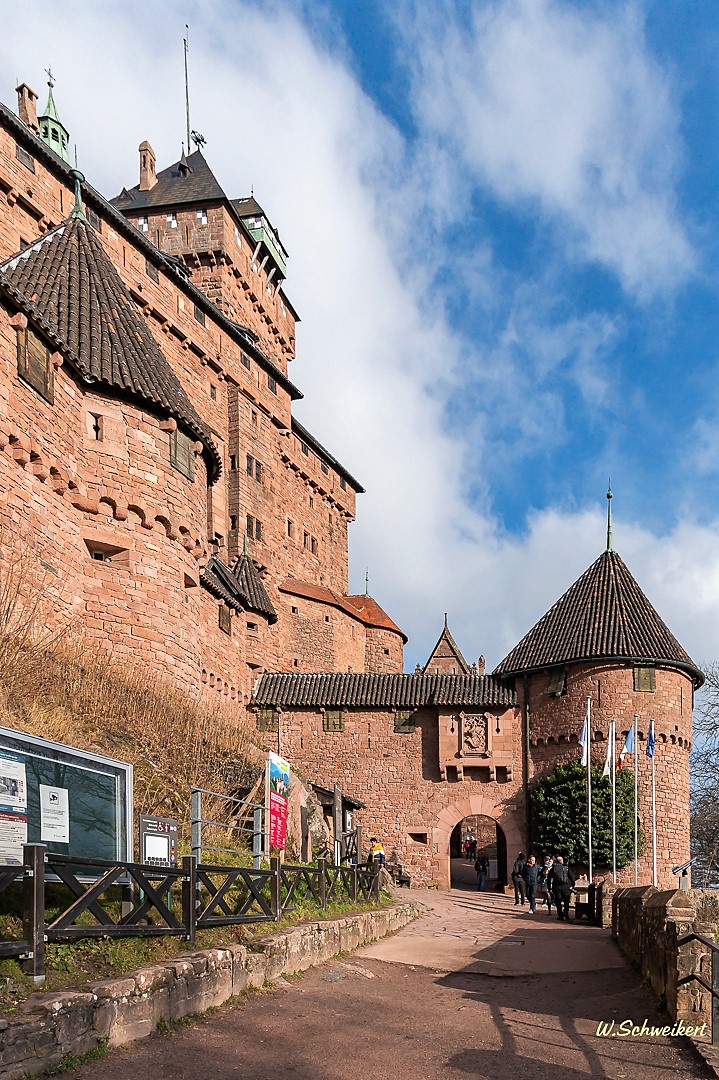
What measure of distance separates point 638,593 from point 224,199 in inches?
904

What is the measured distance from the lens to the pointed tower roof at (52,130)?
3552 cm

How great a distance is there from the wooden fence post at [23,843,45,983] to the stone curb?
0.21 metres

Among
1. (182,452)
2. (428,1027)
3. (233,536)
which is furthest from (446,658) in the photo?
(428,1027)

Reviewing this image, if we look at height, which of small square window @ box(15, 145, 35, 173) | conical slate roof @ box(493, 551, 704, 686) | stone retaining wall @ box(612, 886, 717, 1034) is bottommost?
stone retaining wall @ box(612, 886, 717, 1034)

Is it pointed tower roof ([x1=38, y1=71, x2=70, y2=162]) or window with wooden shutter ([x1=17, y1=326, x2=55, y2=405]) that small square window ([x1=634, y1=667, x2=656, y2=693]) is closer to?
window with wooden shutter ([x1=17, y1=326, x2=55, y2=405])

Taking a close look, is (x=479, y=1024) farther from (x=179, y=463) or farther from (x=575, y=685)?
(x=575, y=685)

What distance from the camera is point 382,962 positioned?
12.6 meters

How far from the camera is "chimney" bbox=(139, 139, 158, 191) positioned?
149ft

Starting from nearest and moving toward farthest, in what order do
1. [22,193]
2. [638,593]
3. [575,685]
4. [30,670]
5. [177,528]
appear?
1. [30,670]
2. [177,528]
3. [22,193]
4. [575,685]
5. [638,593]

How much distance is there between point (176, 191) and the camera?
142 ft

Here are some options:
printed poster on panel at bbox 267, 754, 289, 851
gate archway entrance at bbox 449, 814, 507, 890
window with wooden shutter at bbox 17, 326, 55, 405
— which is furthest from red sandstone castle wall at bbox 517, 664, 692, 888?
printed poster on panel at bbox 267, 754, 289, 851

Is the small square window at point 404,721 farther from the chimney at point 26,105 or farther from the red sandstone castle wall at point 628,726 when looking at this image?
the chimney at point 26,105

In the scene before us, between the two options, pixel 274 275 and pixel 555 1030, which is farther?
pixel 274 275

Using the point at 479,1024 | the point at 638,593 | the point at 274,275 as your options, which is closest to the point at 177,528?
the point at 479,1024
